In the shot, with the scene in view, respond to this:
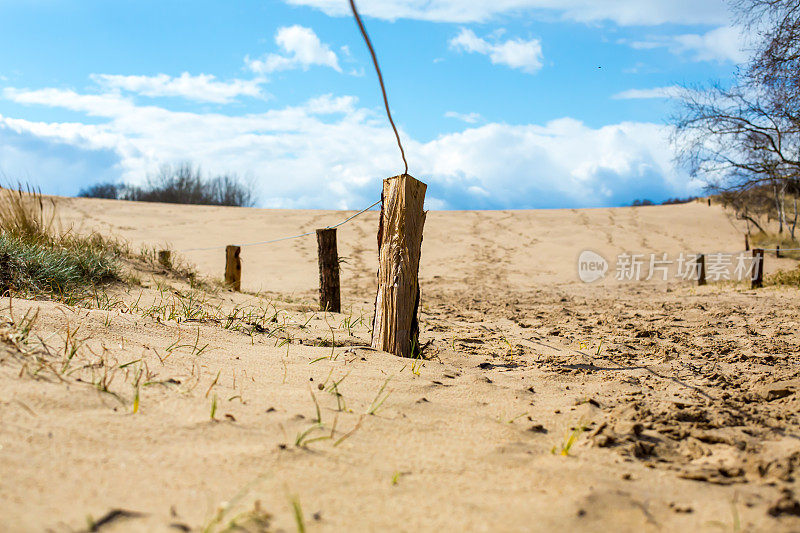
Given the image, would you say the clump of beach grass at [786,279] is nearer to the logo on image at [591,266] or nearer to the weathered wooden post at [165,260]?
the logo on image at [591,266]

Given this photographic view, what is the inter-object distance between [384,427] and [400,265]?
52.6 inches

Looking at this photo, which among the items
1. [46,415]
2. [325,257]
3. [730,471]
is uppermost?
[325,257]

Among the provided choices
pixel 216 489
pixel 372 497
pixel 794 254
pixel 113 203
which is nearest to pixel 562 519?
pixel 372 497

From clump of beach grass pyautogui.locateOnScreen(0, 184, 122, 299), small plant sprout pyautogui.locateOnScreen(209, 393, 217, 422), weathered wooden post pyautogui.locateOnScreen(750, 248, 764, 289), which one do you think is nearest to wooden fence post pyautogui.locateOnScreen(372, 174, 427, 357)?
A: small plant sprout pyautogui.locateOnScreen(209, 393, 217, 422)

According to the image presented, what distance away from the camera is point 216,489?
1.59 metres

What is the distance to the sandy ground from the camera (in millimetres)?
1570

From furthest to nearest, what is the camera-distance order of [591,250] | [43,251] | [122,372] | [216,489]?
1. [591,250]
2. [43,251]
3. [122,372]
4. [216,489]

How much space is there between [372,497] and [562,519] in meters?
0.56

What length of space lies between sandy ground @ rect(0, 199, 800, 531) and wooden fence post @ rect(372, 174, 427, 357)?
19 centimetres

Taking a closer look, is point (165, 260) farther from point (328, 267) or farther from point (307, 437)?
point (307, 437)

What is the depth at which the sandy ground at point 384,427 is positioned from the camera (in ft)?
5.15

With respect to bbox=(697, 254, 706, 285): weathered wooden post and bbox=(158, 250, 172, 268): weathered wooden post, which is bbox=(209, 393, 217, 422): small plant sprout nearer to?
bbox=(158, 250, 172, 268): weathered wooden post

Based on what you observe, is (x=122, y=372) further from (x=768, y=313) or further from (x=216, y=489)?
(x=768, y=313)

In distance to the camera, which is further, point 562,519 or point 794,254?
point 794,254
